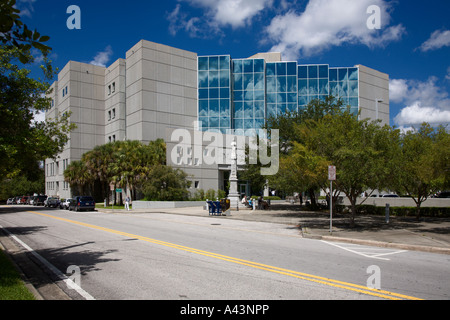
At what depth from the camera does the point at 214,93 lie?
5747 cm

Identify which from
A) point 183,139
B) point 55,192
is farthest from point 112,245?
point 55,192

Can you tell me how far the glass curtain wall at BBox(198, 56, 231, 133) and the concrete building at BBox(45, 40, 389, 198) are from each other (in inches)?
6.6

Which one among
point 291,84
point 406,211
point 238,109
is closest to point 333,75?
point 291,84

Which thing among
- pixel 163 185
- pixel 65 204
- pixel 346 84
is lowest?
pixel 65 204

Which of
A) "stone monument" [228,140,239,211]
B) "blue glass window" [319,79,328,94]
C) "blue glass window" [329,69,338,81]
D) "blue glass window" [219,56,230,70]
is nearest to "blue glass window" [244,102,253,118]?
"blue glass window" [219,56,230,70]

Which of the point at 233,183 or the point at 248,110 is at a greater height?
the point at 248,110

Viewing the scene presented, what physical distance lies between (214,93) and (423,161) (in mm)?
44415

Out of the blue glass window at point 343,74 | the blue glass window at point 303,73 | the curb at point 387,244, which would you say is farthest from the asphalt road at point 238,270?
the blue glass window at point 343,74

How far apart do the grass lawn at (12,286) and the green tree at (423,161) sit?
14.6 metres

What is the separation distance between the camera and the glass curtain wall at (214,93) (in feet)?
187

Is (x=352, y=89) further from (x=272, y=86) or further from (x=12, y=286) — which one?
(x=12, y=286)

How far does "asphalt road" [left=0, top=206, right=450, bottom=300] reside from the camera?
6172mm

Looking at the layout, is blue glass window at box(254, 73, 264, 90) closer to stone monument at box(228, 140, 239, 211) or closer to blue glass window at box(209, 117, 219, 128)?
blue glass window at box(209, 117, 219, 128)
